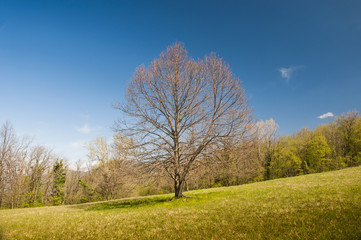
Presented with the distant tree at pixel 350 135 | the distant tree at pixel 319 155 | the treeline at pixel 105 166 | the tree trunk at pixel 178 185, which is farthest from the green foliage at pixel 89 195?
the distant tree at pixel 350 135

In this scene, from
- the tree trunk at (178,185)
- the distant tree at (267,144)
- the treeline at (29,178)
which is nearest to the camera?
the tree trunk at (178,185)

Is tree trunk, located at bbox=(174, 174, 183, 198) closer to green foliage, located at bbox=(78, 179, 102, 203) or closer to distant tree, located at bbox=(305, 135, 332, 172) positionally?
green foliage, located at bbox=(78, 179, 102, 203)

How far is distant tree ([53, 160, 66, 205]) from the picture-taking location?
44031 mm

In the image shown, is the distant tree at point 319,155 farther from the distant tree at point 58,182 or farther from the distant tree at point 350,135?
the distant tree at point 58,182

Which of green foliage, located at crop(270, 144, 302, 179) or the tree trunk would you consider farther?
green foliage, located at crop(270, 144, 302, 179)

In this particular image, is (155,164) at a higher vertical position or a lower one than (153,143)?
lower

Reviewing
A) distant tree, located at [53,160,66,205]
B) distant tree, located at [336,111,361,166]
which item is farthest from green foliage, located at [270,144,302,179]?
distant tree, located at [53,160,66,205]

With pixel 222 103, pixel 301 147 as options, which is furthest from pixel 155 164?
pixel 301 147

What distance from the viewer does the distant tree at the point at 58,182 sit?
4403cm

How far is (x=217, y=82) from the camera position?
1359 cm

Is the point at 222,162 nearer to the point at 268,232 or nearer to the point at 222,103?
the point at 222,103

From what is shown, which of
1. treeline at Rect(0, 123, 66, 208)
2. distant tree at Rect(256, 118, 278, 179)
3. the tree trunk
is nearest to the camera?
the tree trunk

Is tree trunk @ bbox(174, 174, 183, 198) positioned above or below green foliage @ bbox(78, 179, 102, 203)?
above

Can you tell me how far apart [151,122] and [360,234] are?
39.5 ft
